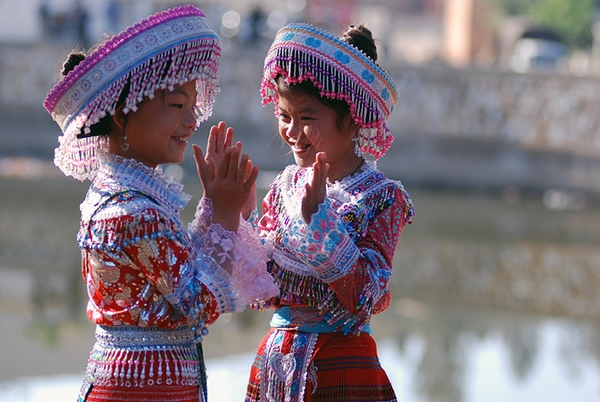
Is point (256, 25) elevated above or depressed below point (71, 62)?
above

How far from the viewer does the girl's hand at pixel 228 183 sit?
2377mm

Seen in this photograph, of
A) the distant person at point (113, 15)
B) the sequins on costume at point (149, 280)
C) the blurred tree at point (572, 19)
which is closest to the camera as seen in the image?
the sequins on costume at point (149, 280)

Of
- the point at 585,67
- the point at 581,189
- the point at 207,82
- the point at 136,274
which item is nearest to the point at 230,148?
the point at 207,82

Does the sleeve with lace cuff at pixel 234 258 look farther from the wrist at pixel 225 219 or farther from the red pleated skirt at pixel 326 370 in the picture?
the red pleated skirt at pixel 326 370

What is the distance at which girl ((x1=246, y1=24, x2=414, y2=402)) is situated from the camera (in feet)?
8.25

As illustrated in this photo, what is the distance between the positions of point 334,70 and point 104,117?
0.65m

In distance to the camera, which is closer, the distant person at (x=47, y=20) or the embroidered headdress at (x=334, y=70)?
the embroidered headdress at (x=334, y=70)

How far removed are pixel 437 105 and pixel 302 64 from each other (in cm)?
1515

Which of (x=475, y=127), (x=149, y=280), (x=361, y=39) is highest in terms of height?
(x=475, y=127)

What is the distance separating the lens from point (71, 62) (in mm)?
2365

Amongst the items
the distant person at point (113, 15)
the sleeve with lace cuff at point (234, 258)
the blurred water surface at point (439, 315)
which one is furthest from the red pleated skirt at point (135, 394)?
the distant person at point (113, 15)

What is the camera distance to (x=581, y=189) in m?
15.9

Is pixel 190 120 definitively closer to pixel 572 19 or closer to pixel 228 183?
pixel 228 183

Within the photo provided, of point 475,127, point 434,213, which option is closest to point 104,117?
point 434,213
